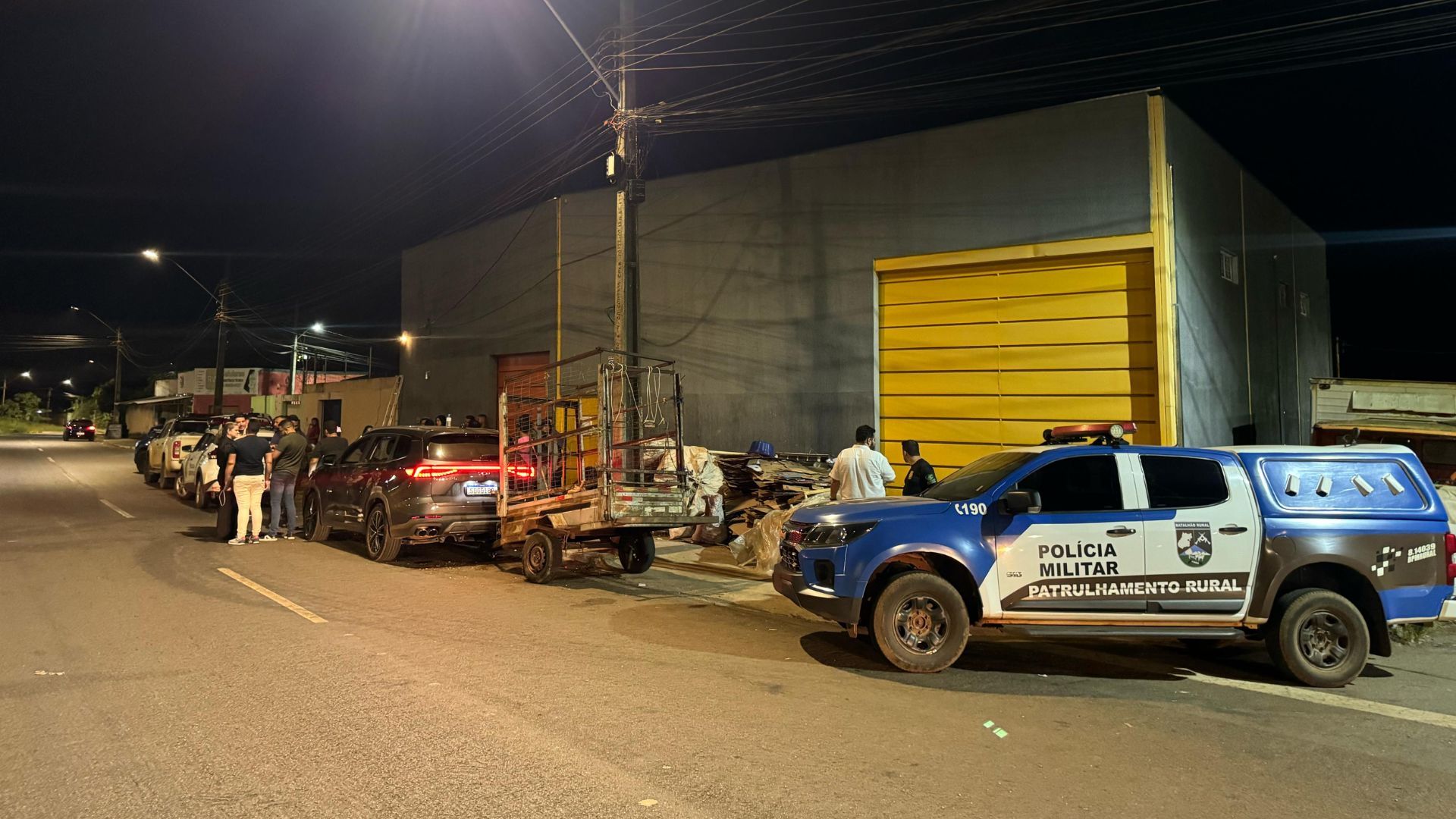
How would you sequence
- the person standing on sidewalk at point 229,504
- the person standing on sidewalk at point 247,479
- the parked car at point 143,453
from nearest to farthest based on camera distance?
the person standing on sidewalk at point 247,479, the person standing on sidewalk at point 229,504, the parked car at point 143,453

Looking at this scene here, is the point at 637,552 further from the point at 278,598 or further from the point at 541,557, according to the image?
the point at 278,598

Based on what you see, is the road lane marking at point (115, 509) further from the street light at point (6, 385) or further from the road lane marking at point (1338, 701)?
the street light at point (6, 385)

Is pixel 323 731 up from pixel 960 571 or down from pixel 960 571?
down

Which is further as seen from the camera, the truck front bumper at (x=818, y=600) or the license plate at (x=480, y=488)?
the license plate at (x=480, y=488)

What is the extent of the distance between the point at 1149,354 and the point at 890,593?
8.14m

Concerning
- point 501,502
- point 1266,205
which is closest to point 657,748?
point 501,502

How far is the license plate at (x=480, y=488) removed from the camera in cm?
1042

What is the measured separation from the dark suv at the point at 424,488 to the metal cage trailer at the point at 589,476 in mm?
586

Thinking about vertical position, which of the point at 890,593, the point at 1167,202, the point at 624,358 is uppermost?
the point at 1167,202

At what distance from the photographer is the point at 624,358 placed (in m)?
11.0

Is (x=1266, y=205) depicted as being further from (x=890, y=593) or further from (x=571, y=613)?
(x=571, y=613)

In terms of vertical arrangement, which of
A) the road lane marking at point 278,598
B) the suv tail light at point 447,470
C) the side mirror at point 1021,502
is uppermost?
the suv tail light at point 447,470

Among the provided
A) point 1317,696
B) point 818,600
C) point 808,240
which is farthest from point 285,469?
point 1317,696

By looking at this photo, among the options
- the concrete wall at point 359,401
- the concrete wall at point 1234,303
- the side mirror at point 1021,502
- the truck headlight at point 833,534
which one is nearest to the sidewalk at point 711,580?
the truck headlight at point 833,534
